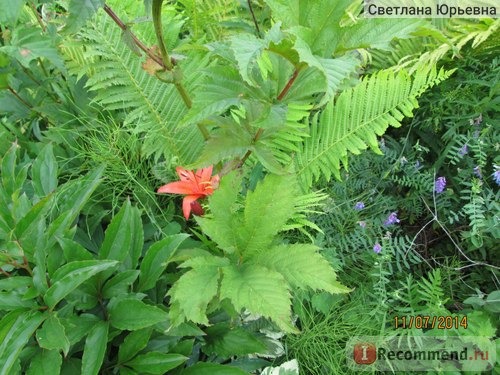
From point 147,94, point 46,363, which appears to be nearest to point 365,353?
point 46,363

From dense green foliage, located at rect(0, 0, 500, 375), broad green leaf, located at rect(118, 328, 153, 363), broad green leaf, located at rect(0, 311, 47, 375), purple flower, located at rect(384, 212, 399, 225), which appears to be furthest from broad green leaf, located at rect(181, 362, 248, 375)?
purple flower, located at rect(384, 212, 399, 225)

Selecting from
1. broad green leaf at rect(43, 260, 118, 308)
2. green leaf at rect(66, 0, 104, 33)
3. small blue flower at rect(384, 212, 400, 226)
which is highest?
green leaf at rect(66, 0, 104, 33)

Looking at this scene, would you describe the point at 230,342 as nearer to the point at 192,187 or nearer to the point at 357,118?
the point at 192,187

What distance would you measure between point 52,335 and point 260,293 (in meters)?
0.37

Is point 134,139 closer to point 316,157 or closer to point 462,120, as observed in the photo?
point 316,157

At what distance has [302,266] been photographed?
3.23 feet

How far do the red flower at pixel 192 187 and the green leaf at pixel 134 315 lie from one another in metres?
0.24

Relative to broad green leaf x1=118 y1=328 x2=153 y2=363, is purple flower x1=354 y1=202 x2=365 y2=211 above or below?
above

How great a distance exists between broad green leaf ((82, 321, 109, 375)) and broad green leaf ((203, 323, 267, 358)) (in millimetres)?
257

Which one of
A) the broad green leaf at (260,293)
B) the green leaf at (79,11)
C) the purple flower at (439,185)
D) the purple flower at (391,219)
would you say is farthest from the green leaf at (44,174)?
the purple flower at (439,185)

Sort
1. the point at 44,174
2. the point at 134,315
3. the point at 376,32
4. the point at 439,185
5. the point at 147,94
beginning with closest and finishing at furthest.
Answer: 1. the point at 376,32
2. the point at 134,315
3. the point at 44,174
4. the point at 147,94
5. the point at 439,185

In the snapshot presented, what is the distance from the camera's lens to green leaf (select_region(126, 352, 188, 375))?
1.02 metres

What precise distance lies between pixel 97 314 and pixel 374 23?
0.80 meters

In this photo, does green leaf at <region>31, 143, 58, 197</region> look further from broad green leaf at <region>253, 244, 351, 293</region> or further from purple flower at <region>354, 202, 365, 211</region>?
purple flower at <region>354, 202, 365, 211</region>
